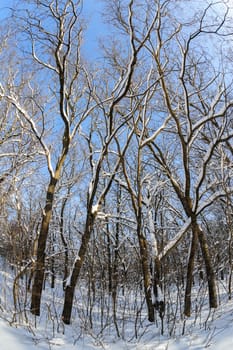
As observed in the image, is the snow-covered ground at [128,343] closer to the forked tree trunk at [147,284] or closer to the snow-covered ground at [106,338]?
the snow-covered ground at [106,338]

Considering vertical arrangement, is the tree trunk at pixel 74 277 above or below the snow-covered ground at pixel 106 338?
above

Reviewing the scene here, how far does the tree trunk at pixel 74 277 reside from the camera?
7786 mm

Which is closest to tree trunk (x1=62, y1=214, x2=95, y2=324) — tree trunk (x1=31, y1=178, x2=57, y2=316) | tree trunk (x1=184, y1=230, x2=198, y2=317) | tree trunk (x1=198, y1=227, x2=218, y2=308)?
tree trunk (x1=31, y1=178, x2=57, y2=316)

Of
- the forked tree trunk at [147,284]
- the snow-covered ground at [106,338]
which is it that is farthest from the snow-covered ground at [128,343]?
the forked tree trunk at [147,284]

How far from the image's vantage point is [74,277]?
8227 millimetres

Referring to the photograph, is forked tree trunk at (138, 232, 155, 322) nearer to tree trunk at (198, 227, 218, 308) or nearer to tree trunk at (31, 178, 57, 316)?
tree trunk at (198, 227, 218, 308)

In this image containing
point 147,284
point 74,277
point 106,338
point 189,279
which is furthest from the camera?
point 147,284

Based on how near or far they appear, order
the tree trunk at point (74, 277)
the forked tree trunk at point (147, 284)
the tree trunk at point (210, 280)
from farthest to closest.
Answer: the tree trunk at point (210, 280), the forked tree trunk at point (147, 284), the tree trunk at point (74, 277)

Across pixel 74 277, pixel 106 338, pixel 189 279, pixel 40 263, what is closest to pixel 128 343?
pixel 106 338

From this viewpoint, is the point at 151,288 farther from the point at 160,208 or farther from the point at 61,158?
the point at 160,208

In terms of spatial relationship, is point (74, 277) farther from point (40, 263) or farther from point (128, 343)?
point (128, 343)

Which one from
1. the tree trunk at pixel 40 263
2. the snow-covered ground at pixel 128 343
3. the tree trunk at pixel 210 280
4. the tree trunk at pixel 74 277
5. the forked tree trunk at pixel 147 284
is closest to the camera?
the snow-covered ground at pixel 128 343

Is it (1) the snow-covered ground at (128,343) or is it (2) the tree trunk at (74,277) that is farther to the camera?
(2) the tree trunk at (74,277)

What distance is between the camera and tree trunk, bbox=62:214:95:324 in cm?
779
